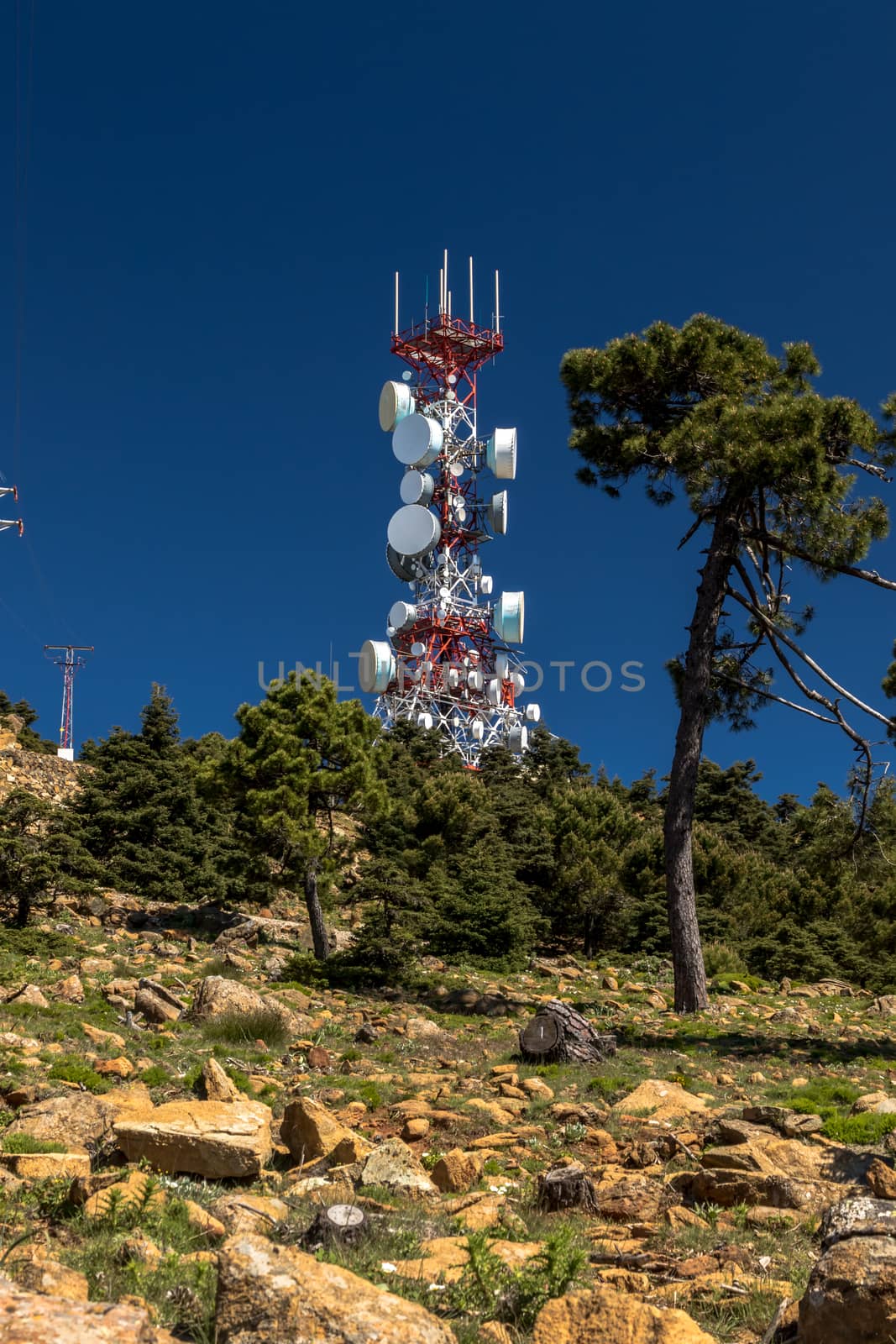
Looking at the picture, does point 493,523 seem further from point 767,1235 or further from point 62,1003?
point 767,1235

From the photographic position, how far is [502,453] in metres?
50.5

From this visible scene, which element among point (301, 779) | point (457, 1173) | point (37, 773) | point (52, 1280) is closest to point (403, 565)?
point (37, 773)

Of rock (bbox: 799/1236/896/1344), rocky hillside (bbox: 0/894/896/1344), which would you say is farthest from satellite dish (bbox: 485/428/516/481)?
rock (bbox: 799/1236/896/1344)

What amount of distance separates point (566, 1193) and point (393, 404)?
48.4m

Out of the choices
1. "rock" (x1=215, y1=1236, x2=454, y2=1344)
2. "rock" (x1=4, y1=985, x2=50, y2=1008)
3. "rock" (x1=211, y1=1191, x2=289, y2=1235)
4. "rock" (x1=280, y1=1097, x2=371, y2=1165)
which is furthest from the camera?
"rock" (x1=4, y1=985, x2=50, y2=1008)

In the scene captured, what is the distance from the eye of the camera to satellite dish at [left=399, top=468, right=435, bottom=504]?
50.6 m

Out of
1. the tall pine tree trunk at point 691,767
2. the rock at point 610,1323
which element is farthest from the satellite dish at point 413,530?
the rock at point 610,1323

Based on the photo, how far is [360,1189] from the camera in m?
5.98

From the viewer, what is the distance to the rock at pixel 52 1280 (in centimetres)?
380

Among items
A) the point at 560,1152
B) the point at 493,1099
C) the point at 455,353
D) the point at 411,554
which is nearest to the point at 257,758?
the point at 493,1099

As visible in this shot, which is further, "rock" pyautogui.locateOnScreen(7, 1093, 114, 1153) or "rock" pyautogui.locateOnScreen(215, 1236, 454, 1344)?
"rock" pyautogui.locateOnScreen(7, 1093, 114, 1153)

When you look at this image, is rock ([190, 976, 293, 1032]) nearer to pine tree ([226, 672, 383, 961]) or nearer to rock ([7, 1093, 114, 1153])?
rock ([7, 1093, 114, 1153])

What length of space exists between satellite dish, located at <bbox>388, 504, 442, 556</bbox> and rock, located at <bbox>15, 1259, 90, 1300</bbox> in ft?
151

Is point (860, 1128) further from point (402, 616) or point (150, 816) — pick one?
point (402, 616)
